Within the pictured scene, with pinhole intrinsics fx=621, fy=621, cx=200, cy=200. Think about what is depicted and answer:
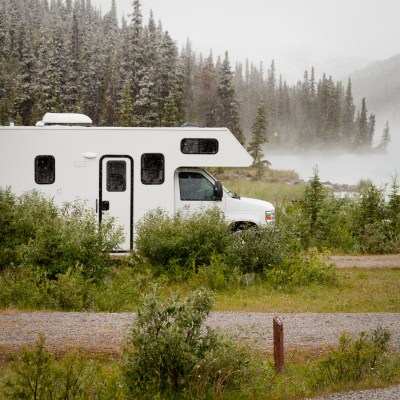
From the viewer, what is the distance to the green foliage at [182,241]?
1296cm

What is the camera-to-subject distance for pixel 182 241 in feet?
42.8

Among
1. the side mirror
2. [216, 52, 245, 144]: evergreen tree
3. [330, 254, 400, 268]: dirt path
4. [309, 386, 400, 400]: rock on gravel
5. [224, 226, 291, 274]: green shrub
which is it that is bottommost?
[309, 386, 400, 400]: rock on gravel

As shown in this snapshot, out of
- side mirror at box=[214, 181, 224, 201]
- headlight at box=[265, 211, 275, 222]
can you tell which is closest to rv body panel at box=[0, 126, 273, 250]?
side mirror at box=[214, 181, 224, 201]

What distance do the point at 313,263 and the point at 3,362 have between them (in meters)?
7.40

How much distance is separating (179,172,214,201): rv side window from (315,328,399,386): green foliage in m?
7.75

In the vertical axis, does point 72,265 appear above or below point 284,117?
below

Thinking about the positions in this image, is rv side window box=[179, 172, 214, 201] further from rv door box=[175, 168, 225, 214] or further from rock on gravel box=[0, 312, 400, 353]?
rock on gravel box=[0, 312, 400, 353]

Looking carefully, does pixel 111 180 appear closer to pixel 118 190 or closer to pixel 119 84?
pixel 118 190

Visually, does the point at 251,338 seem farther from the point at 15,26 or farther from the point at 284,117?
the point at 284,117

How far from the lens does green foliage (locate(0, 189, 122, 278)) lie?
1126 cm

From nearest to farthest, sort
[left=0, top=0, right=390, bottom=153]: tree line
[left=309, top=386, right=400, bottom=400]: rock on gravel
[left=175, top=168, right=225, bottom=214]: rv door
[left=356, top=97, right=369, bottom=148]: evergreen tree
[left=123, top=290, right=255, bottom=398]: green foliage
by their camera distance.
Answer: [left=123, top=290, right=255, bottom=398]: green foliage → [left=309, top=386, right=400, bottom=400]: rock on gravel → [left=175, top=168, right=225, bottom=214]: rv door → [left=0, top=0, right=390, bottom=153]: tree line → [left=356, top=97, right=369, bottom=148]: evergreen tree

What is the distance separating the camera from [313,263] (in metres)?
13.0

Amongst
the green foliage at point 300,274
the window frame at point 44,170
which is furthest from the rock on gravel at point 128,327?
the window frame at point 44,170

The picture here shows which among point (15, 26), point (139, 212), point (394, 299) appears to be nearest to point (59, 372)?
point (394, 299)
